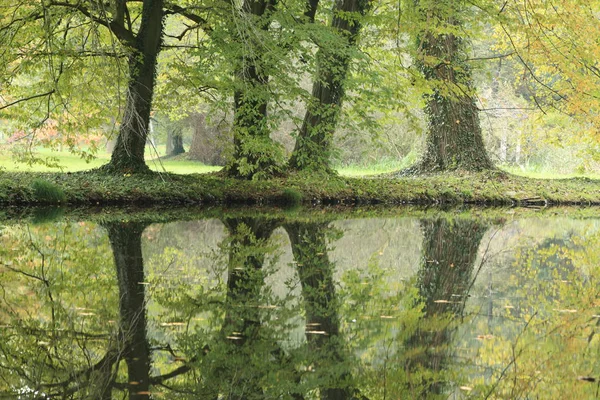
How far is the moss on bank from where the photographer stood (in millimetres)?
14844

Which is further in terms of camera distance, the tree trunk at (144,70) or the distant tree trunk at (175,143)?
the distant tree trunk at (175,143)

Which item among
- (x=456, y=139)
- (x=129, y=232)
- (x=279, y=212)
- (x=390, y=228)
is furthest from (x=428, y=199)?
(x=129, y=232)

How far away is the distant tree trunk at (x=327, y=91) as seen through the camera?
14.6 meters

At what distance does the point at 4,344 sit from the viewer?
13.5ft

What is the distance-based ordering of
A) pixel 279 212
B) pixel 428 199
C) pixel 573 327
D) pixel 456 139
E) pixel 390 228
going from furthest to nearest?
1. pixel 456 139
2. pixel 428 199
3. pixel 279 212
4. pixel 390 228
5. pixel 573 327

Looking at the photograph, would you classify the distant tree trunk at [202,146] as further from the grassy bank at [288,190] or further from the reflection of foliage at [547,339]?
the reflection of foliage at [547,339]

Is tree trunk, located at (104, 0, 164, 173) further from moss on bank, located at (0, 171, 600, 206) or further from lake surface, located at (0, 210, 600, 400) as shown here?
lake surface, located at (0, 210, 600, 400)

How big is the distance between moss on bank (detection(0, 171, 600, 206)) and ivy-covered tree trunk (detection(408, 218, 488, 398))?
4289 mm

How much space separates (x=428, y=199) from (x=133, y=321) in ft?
49.3

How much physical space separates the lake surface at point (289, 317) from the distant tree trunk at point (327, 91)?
4834mm

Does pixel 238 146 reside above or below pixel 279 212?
above

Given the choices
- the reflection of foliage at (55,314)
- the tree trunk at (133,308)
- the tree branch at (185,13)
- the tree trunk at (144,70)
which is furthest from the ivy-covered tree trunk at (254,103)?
the reflection of foliage at (55,314)

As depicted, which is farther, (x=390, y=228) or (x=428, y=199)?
(x=428, y=199)

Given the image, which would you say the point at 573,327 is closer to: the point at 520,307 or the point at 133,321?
the point at 520,307
